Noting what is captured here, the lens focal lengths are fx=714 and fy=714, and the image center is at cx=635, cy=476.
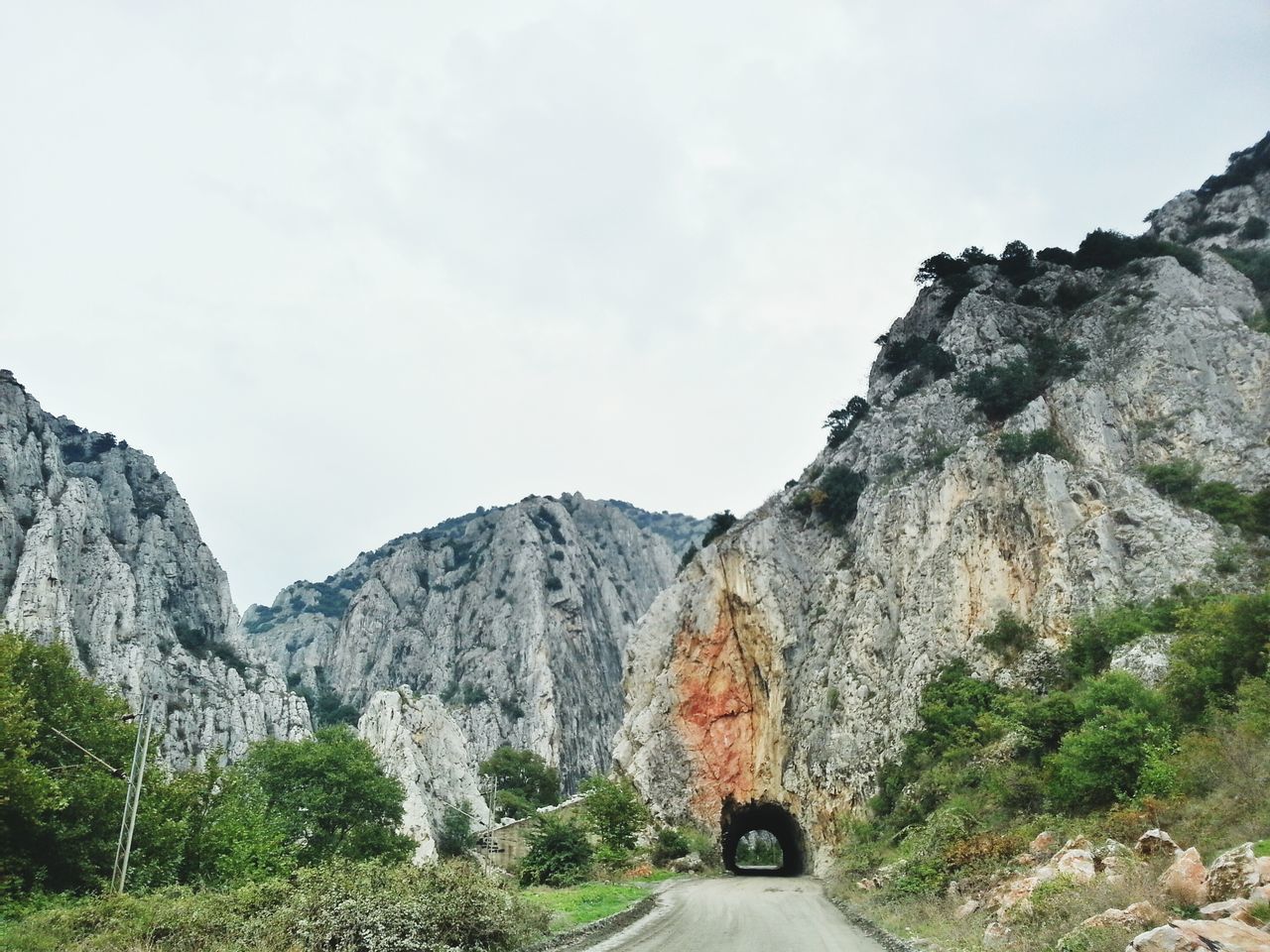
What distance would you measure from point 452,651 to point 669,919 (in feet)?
327

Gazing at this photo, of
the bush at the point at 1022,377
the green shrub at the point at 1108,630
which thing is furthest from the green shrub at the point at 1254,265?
the green shrub at the point at 1108,630

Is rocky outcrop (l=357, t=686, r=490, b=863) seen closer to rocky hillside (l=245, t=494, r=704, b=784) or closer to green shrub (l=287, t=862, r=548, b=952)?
rocky hillside (l=245, t=494, r=704, b=784)

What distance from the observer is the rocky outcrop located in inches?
2724

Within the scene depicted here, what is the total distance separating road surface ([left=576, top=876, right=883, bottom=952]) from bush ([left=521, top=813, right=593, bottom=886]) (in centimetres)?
412

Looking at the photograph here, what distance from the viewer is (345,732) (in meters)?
53.5

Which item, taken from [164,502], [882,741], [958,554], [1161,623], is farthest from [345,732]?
[164,502]

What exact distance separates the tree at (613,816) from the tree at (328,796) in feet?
50.1

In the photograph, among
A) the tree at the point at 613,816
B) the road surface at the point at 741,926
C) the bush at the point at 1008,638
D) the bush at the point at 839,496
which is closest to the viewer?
the road surface at the point at 741,926

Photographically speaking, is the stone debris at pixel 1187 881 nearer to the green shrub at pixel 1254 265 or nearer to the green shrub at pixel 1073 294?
the green shrub at pixel 1073 294

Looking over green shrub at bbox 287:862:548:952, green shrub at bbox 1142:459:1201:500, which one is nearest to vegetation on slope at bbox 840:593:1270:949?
green shrub at bbox 287:862:548:952

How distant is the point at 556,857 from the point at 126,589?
6411 cm

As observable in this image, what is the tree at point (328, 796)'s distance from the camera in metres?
45.6

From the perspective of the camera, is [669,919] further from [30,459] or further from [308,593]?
[308,593]

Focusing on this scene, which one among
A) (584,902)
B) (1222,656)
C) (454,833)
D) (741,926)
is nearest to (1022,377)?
(1222,656)
